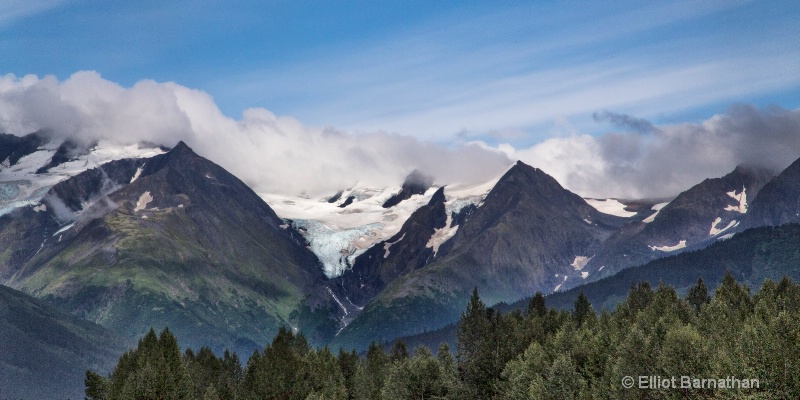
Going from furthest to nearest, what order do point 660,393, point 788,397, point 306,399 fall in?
point 306,399 < point 660,393 < point 788,397

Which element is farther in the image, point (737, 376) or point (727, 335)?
point (727, 335)

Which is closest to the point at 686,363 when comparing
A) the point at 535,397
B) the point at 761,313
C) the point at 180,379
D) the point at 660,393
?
the point at 660,393

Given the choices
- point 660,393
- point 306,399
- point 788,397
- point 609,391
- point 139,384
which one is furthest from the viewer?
point 306,399

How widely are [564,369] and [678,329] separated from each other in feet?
70.6

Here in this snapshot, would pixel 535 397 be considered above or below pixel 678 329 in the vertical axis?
below

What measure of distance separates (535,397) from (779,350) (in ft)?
162

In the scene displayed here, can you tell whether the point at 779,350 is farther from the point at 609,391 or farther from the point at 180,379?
the point at 180,379

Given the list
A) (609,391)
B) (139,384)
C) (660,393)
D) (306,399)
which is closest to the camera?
(660,393)

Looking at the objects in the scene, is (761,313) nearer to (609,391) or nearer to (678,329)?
(678,329)

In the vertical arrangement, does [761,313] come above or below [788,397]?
above

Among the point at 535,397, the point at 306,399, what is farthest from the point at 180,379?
the point at 535,397

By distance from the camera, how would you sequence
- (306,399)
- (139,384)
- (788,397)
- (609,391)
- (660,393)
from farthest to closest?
(306,399)
(139,384)
(609,391)
(660,393)
(788,397)

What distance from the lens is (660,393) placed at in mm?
158625

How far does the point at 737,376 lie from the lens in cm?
14238
